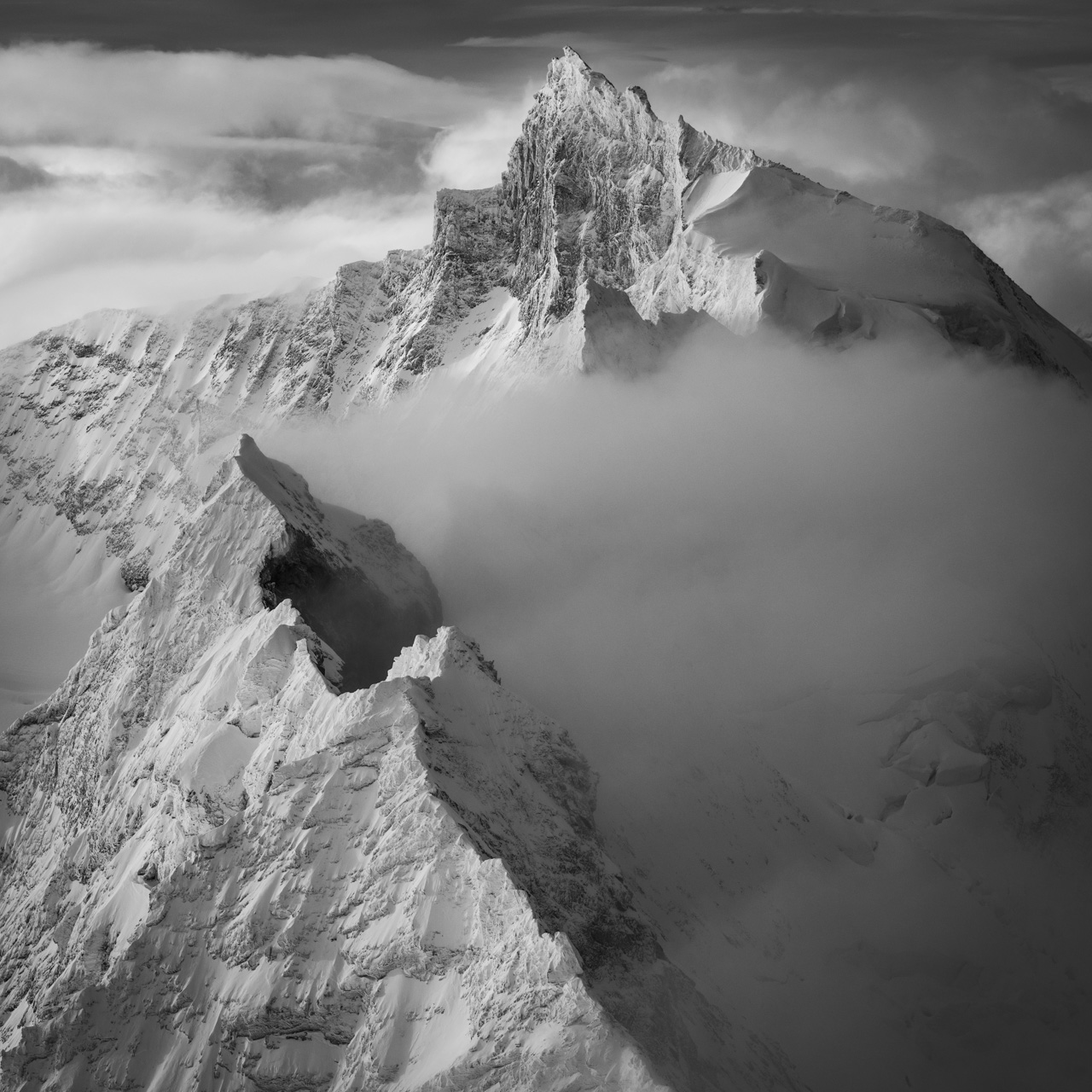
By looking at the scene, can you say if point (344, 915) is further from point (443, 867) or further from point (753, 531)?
point (753, 531)

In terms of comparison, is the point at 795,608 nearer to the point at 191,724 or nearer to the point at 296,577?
the point at 296,577

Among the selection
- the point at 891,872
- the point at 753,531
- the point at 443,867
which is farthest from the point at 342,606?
the point at 753,531

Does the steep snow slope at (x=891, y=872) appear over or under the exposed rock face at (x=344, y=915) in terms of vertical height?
under

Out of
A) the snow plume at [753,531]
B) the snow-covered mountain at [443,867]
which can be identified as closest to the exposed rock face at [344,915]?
the snow-covered mountain at [443,867]

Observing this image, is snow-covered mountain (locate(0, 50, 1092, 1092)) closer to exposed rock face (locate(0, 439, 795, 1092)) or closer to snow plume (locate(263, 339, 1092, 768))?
exposed rock face (locate(0, 439, 795, 1092))

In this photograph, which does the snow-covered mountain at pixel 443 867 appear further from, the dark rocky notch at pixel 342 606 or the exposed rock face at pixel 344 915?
the dark rocky notch at pixel 342 606

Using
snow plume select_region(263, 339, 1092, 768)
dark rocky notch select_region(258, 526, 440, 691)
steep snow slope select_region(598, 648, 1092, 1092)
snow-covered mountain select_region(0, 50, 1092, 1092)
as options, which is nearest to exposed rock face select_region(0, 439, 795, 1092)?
snow-covered mountain select_region(0, 50, 1092, 1092)

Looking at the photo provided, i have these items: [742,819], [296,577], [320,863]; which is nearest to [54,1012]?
[320,863]
